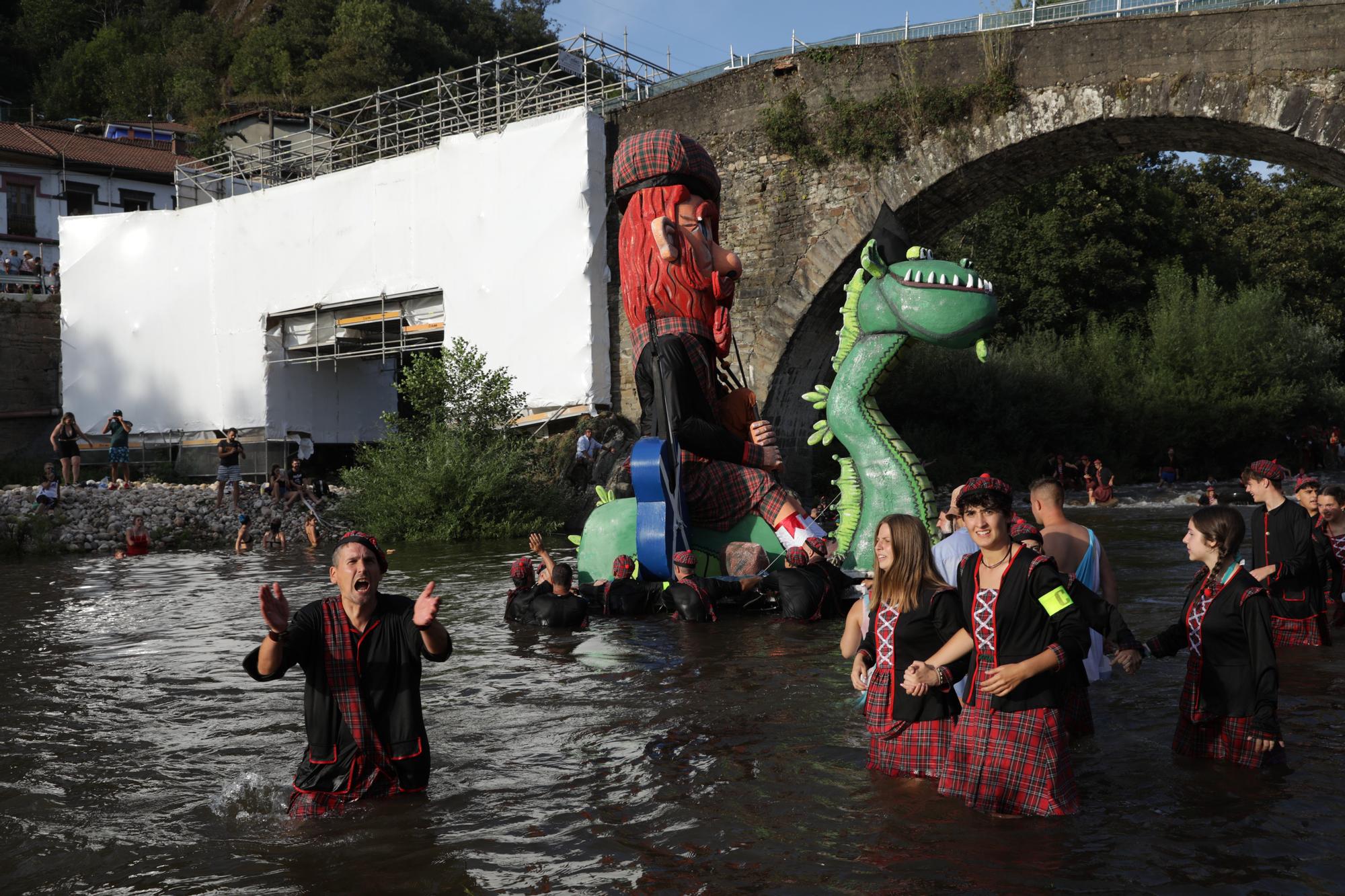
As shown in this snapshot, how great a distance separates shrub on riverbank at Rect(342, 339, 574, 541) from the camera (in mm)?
17656

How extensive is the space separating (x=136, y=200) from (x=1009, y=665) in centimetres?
4359

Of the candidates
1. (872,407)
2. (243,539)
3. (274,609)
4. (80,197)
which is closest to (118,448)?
(243,539)

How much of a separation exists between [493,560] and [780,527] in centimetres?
605

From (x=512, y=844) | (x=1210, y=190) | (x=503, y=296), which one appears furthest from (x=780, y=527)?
(x=1210, y=190)

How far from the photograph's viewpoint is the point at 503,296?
74.4ft

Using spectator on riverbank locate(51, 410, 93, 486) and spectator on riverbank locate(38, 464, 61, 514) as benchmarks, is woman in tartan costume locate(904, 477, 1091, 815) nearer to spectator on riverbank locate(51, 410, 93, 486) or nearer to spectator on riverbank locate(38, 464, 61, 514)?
spectator on riverbank locate(38, 464, 61, 514)

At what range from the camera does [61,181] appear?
39906 millimetres

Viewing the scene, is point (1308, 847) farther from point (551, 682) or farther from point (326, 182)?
point (326, 182)

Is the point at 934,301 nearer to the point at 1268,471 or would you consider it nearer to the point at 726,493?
the point at 726,493

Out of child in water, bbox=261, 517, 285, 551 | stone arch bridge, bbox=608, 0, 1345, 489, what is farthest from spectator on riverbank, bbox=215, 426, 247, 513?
stone arch bridge, bbox=608, 0, 1345, 489

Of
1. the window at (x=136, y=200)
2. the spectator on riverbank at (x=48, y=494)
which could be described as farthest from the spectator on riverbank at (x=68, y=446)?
the window at (x=136, y=200)

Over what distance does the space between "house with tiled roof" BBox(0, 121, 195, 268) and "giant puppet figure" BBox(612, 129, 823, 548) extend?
34425mm

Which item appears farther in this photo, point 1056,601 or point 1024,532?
point 1024,532

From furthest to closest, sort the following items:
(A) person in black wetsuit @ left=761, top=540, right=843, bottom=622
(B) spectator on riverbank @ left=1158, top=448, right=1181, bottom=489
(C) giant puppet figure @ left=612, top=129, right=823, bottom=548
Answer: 1. (B) spectator on riverbank @ left=1158, top=448, right=1181, bottom=489
2. (C) giant puppet figure @ left=612, top=129, right=823, bottom=548
3. (A) person in black wetsuit @ left=761, top=540, right=843, bottom=622
